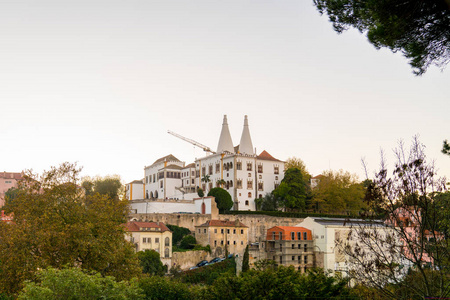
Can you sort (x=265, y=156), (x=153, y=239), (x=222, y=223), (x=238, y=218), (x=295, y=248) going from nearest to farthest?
(x=295, y=248)
(x=153, y=239)
(x=222, y=223)
(x=238, y=218)
(x=265, y=156)

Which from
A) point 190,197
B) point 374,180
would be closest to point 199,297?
point 374,180

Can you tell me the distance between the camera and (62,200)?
21.2m

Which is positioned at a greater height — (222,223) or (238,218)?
(238,218)

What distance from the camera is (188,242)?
53.7m

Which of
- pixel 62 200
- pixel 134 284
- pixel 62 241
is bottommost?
pixel 134 284

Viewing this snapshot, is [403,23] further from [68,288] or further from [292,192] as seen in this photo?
[292,192]

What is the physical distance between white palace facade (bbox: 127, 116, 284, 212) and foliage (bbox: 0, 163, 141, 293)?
144ft

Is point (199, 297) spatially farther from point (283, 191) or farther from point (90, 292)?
point (283, 191)

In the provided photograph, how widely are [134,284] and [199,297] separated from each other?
570cm

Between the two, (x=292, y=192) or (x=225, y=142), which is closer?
(x=292, y=192)

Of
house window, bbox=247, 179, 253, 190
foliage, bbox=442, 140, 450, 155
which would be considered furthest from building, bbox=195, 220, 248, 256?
foliage, bbox=442, 140, 450, 155

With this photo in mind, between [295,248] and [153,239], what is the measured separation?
15.1 meters

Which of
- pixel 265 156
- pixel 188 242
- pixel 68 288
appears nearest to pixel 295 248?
pixel 188 242

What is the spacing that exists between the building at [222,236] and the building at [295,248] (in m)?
6.84
